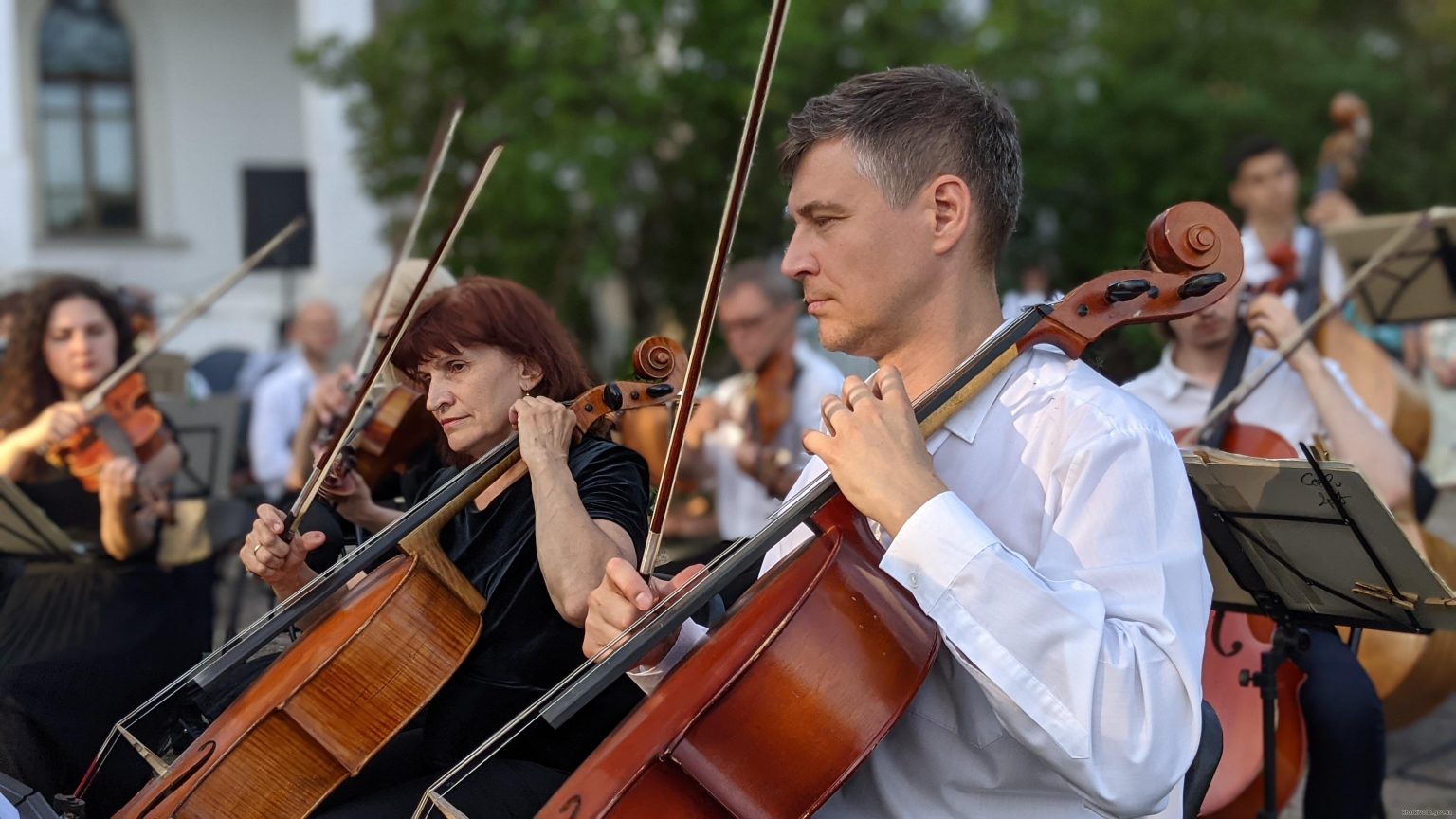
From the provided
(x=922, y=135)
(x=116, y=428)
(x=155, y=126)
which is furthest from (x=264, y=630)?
(x=155, y=126)

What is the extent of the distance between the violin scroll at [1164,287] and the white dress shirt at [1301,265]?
2881mm

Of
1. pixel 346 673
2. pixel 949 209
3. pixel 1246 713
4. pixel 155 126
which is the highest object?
pixel 155 126

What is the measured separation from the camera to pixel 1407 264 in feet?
15.1

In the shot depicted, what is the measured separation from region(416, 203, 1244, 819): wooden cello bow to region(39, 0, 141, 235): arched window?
15.5 metres

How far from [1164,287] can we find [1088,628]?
0.52m

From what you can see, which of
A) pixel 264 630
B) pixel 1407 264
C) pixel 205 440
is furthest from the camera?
pixel 205 440

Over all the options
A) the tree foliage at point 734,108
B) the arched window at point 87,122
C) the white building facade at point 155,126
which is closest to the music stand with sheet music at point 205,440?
the tree foliage at point 734,108

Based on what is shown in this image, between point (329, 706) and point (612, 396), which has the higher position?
point (612, 396)

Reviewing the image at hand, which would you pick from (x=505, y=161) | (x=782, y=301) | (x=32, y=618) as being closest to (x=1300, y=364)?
(x=782, y=301)

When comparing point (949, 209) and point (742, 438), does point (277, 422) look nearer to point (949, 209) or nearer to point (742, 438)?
point (742, 438)

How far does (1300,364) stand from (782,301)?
204 centimetres

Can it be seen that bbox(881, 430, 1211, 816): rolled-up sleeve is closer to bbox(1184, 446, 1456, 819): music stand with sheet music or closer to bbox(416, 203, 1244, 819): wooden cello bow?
bbox(416, 203, 1244, 819): wooden cello bow

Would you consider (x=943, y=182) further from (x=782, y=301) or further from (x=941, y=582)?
(x=782, y=301)

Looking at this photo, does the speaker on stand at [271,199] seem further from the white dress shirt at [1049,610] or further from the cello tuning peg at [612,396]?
the white dress shirt at [1049,610]
